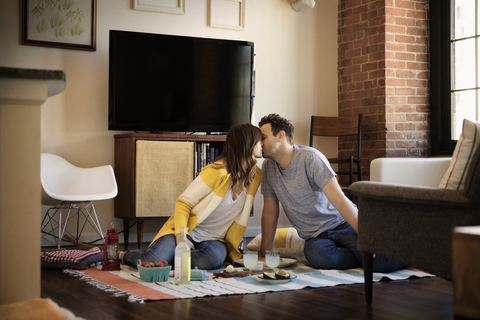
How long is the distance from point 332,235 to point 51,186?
1994 millimetres

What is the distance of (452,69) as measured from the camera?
4676mm

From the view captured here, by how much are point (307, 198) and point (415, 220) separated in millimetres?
1162

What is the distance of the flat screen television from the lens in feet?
13.1

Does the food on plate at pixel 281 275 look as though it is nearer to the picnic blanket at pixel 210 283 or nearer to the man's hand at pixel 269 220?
the picnic blanket at pixel 210 283

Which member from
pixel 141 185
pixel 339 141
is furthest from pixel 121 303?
pixel 339 141

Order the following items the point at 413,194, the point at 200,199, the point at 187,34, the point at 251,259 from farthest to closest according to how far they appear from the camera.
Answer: the point at 187,34, the point at 200,199, the point at 251,259, the point at 413,194

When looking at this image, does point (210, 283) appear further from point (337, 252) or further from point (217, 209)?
point (337, 252)

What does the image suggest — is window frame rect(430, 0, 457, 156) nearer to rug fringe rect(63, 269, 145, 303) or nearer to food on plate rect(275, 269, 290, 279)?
food on plate rect(275, 269, 290, 279)

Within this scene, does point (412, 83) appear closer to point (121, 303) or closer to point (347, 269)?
point (347, 269)

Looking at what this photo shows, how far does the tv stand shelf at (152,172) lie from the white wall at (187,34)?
34cm

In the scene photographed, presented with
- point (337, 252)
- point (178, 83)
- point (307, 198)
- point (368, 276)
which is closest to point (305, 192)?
point (307, 198)

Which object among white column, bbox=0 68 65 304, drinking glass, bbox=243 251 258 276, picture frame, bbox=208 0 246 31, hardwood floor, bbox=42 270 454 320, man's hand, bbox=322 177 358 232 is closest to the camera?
white column, bbox=0 68 65 304

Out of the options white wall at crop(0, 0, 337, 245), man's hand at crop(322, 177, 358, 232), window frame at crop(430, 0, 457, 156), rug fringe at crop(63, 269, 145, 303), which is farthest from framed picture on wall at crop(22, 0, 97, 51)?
window frame at crop(430, 0, 457, 156)

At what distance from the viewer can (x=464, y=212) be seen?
5.59 feet
